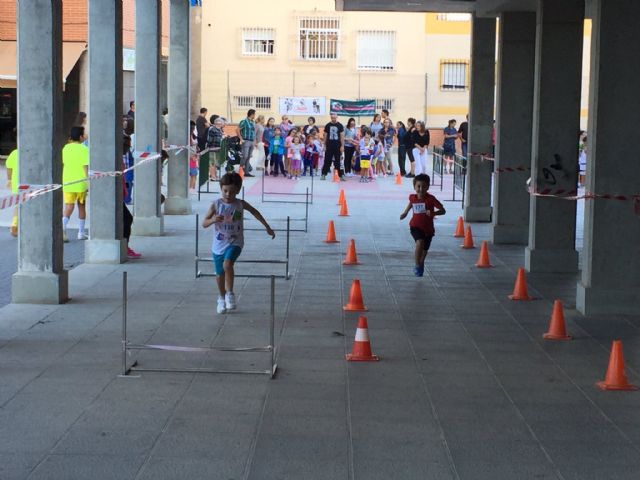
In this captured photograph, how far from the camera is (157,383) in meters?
9.27

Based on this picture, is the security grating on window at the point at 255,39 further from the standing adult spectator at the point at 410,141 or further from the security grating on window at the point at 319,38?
the standing adult spectator at the point at 410,141

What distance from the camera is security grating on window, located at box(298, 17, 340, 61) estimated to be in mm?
48219

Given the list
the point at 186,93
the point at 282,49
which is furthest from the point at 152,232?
the point at 282,49

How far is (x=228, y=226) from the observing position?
12.6 metres

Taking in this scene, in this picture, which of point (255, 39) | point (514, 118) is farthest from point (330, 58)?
point (514, 118)

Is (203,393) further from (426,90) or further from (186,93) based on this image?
(426,90)

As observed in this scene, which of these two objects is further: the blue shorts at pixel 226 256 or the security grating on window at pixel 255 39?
the security grating on window at pixel 255 39

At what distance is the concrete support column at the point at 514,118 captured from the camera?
20141mm

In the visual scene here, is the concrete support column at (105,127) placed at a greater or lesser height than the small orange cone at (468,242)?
greater

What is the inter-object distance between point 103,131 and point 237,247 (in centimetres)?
450

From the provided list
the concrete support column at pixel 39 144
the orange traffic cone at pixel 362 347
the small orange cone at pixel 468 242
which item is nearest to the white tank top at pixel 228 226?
the concrete support column at pixel 39 144

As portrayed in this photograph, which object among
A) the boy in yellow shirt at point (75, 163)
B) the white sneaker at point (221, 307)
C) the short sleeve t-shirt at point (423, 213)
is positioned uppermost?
the boy in yellow shirt at point (75, 163)

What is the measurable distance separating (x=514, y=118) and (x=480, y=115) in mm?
3400

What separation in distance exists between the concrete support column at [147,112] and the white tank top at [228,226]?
7.33 meters
